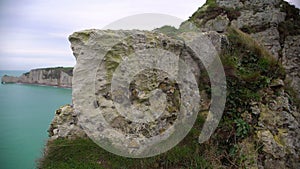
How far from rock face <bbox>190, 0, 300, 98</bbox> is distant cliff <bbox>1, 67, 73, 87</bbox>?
→ 21076 millimetres

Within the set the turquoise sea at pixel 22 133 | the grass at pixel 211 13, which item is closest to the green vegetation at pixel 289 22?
the grass at pixel 211 13

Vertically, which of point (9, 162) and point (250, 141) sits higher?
point (250, 141)

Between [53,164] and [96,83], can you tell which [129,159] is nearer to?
[53,164]

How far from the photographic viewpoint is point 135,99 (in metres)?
4.80

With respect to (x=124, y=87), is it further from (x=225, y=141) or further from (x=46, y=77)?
(x=46, y=77)

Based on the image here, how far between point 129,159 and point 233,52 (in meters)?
4.48

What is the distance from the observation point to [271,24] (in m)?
10.1

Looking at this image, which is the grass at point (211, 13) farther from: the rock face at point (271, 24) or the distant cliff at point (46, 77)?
the distant cliff at point (46, 77)

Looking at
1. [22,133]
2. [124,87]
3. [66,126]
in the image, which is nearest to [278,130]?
[124,87]

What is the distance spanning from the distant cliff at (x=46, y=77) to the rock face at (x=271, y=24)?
21076mm

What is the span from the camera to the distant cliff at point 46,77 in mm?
28094

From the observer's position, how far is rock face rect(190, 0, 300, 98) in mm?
9961

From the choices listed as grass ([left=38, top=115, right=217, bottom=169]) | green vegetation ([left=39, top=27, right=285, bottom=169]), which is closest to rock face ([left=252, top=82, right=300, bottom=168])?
green vegetation ([left=39, top=27, right=285, bottom=169])

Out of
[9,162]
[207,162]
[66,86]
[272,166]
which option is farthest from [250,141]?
[66,86]
